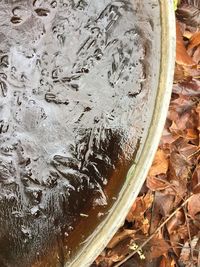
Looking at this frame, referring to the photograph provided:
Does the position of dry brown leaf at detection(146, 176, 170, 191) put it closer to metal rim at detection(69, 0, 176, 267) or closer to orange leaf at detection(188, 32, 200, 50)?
orange leaf at detection(188, 32, 200, 50)

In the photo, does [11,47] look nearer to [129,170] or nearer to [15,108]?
[15,108]

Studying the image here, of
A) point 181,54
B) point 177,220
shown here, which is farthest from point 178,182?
point 181,54

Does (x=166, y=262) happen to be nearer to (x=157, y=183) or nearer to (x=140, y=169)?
(x=157, y=183)

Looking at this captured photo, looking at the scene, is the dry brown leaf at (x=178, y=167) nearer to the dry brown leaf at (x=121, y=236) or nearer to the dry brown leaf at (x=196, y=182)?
the dry brown leaf at (x=196, y=182)

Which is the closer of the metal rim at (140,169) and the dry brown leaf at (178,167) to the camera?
the metal rim at (140,169)

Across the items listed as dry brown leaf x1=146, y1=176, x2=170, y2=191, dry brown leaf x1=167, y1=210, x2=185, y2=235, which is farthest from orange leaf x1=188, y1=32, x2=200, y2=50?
dry brown leaf x1=167, y1=210, x2=185, y2=235

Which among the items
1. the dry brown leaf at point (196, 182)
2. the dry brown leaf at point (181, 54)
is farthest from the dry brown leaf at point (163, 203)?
the dry brown leaf at point (181, 54)

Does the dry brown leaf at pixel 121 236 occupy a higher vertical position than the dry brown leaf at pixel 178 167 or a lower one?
lower
